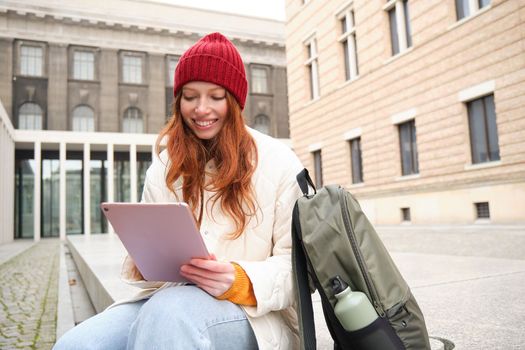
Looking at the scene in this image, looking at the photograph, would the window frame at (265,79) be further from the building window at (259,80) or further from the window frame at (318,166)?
the window frame at (318,166)

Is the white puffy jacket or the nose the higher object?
the nose

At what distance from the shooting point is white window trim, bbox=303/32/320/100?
17.3m

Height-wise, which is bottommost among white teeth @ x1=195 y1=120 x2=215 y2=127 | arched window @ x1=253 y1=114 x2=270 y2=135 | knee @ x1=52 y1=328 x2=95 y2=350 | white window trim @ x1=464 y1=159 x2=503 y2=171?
A: knee @ x1=52 y1=328 x2=95 y2=350

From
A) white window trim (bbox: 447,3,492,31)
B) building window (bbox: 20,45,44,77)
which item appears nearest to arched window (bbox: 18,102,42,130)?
building window (bbox: 20,45,44,77)

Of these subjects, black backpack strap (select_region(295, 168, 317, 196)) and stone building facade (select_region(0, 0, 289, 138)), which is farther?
stone building facade (select_region(0, 0, 289, 138))

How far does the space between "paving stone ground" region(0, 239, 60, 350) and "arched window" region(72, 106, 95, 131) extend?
630 inches

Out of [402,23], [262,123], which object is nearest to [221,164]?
[402,23]

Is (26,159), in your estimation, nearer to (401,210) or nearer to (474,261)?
(401,210)

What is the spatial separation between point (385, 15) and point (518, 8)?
4.61m

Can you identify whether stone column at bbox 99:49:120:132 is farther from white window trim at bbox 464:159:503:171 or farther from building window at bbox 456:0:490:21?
white window trim at bbox 464:159:503:171

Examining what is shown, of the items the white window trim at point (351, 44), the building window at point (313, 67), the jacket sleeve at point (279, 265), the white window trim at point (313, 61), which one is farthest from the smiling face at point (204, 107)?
the building window at point (313, 67)

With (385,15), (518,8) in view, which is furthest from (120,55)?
(518,8)

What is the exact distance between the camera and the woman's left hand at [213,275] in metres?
1.33

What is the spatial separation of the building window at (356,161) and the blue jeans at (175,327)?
1410 cm
